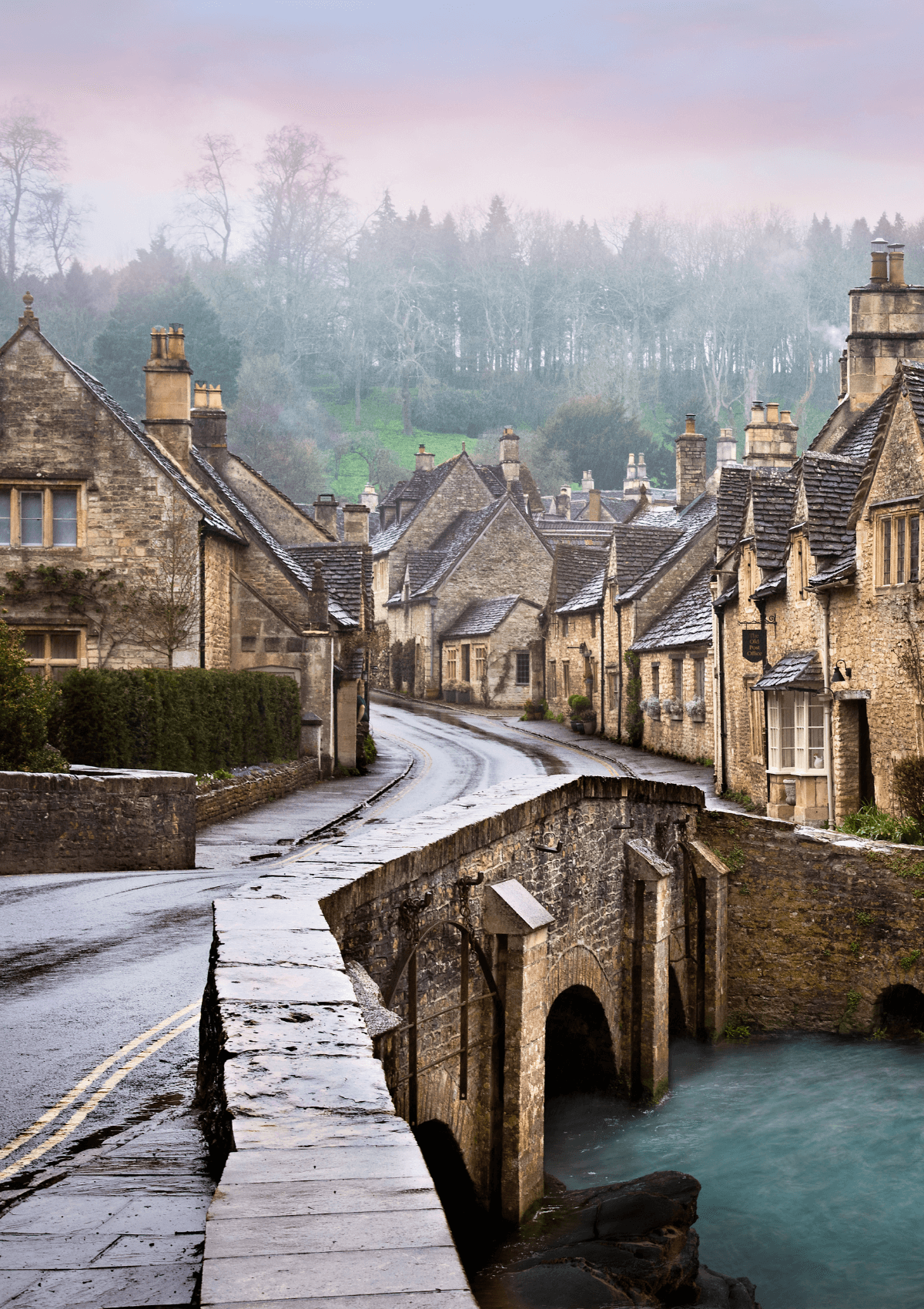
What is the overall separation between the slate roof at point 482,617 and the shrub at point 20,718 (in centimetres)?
3837

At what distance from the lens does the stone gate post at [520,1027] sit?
12883mm

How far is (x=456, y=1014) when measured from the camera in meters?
12.2

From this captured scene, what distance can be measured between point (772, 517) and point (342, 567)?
15.3m

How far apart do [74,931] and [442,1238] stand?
32.4ft

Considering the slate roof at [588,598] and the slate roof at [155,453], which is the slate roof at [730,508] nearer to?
the slate roof at [155,453]

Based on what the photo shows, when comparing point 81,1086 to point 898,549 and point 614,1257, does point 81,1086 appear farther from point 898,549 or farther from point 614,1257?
point 898,549

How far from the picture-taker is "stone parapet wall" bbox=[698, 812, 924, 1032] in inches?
833

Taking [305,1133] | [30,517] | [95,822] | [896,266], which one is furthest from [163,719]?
[305,1133]

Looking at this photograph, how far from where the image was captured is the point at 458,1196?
12984mm

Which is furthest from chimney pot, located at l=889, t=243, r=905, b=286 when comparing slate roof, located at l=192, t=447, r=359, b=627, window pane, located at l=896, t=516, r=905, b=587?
slate roof, located at l=192, t=447, r=359, b=627

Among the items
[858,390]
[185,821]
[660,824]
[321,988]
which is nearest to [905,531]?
[660,824]

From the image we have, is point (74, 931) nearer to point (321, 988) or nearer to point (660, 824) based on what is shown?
point (321, 988)

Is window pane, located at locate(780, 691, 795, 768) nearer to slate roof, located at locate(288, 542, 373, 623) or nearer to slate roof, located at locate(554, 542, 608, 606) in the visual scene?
slate roof, located at locate(288, 542, 373, 623)

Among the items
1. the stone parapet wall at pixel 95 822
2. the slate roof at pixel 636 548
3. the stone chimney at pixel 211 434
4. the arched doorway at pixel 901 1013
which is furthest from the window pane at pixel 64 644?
the slate roof at pixel 636 548
